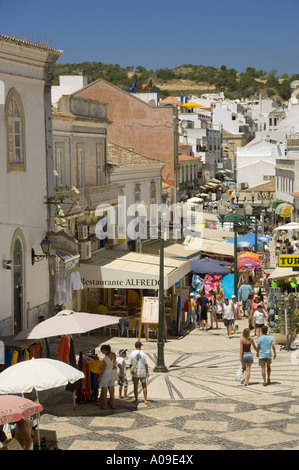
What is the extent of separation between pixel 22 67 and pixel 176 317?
32.1ft

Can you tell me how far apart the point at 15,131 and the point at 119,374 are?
6.23 metres

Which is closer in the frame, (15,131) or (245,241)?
(15,131)

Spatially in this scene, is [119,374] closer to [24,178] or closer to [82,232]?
[24,178]

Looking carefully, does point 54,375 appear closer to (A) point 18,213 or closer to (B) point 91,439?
(B) point 91,439

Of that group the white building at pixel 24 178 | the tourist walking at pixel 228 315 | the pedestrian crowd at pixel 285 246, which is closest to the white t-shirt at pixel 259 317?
the tourist walking at pixel 228 315

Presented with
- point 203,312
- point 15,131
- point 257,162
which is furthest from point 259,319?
point 257,162

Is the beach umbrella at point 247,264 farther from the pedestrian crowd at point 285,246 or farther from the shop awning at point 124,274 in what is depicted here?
the shop awning at point 124,274

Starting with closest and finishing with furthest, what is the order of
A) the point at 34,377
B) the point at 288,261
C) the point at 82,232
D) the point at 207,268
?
the point at 34,377 < the point at 288,261 < the point at 82,232 < the point at 207,268

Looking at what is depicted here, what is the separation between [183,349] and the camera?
72.3 ft

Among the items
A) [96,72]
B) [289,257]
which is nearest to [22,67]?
[289,257]

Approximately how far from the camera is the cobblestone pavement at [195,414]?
12.2 metres

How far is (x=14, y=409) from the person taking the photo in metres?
10.2

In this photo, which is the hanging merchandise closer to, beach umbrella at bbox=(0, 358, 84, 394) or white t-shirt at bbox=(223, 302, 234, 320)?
white t-shirt at bbox=(223, 302, 234, 320)
